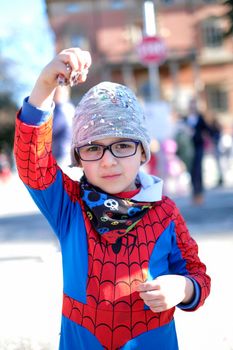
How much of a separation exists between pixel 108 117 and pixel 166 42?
38361 mm

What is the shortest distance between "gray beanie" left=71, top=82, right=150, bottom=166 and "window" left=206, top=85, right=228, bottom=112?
3803 cm

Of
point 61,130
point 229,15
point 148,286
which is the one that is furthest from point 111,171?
point 229,15

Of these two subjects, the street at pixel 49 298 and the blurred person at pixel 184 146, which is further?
the blurred person at pixel 184 146

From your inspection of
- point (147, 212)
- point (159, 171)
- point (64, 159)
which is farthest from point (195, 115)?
point (147, 212)

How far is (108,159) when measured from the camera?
1706 mm

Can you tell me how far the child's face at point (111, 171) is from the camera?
1.72 metres

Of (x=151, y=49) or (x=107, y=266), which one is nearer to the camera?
(x=107, y=266)

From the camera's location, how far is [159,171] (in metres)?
8.41

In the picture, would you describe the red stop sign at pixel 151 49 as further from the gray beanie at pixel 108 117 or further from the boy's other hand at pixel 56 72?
the boy's other hand at pixel 56 72

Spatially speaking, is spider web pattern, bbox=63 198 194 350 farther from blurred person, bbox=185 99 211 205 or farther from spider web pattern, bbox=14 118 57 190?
blurred person, bbox=185 99 211 205

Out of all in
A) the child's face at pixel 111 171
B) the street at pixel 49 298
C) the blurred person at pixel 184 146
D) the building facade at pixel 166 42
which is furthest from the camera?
the building facade at pixel 166 42

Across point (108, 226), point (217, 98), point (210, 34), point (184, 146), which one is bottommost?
point (108, 226)

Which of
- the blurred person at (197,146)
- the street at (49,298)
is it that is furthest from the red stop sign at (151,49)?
the street at (49,298)

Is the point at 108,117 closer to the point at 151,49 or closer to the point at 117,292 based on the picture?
the point at 117,292
